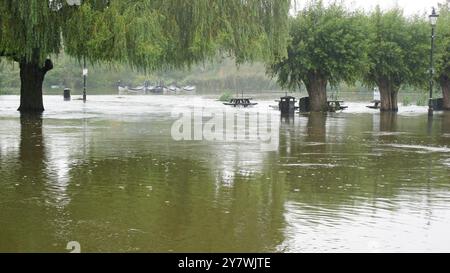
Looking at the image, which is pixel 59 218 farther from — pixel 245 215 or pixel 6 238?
pixel 245 215

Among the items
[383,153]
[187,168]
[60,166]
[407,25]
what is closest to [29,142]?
[60,166]

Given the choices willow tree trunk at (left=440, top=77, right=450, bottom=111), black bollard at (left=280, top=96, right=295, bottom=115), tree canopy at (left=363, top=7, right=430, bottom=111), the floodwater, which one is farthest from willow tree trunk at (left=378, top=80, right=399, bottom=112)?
the floodwater

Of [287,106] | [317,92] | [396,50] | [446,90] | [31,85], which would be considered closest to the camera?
[31,85]

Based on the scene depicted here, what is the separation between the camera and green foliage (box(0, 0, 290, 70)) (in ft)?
57.7

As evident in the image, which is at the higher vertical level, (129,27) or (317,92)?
(129,27)

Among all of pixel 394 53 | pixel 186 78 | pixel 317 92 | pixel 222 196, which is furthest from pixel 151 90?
pixel 222 196

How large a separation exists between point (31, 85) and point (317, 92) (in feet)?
57.6

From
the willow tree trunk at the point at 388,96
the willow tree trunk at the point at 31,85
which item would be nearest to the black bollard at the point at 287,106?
the willow tree trunk at the point at 388,96

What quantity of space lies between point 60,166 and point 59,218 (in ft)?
16.6

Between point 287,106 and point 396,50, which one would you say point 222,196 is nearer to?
point 287,106

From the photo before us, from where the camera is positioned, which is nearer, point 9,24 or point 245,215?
point 245,215

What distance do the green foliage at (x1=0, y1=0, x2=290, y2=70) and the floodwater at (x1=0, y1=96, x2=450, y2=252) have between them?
2.78 m

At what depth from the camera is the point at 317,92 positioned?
41.1m
